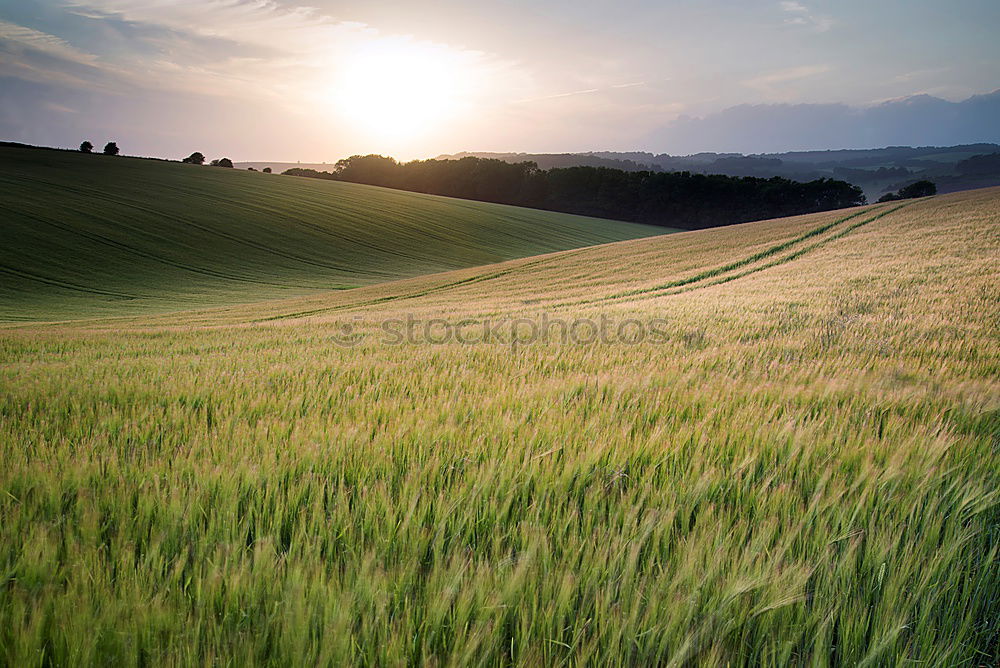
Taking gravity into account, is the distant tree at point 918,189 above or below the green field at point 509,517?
above

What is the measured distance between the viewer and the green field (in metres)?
1.08

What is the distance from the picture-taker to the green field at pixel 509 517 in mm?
1080

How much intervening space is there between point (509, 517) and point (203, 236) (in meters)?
51.5

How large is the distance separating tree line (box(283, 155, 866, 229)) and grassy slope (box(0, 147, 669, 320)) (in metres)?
26.3

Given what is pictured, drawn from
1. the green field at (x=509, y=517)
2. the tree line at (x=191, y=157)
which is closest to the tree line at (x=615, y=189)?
the tree line at (x=191, y=157)

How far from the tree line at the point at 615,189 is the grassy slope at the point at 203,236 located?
26345 mm

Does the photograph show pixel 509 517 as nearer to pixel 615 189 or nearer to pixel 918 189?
pixel 918 189

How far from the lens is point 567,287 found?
21609 millimetres

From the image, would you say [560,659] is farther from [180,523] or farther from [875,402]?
[875,402]

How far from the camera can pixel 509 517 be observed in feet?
5.46
